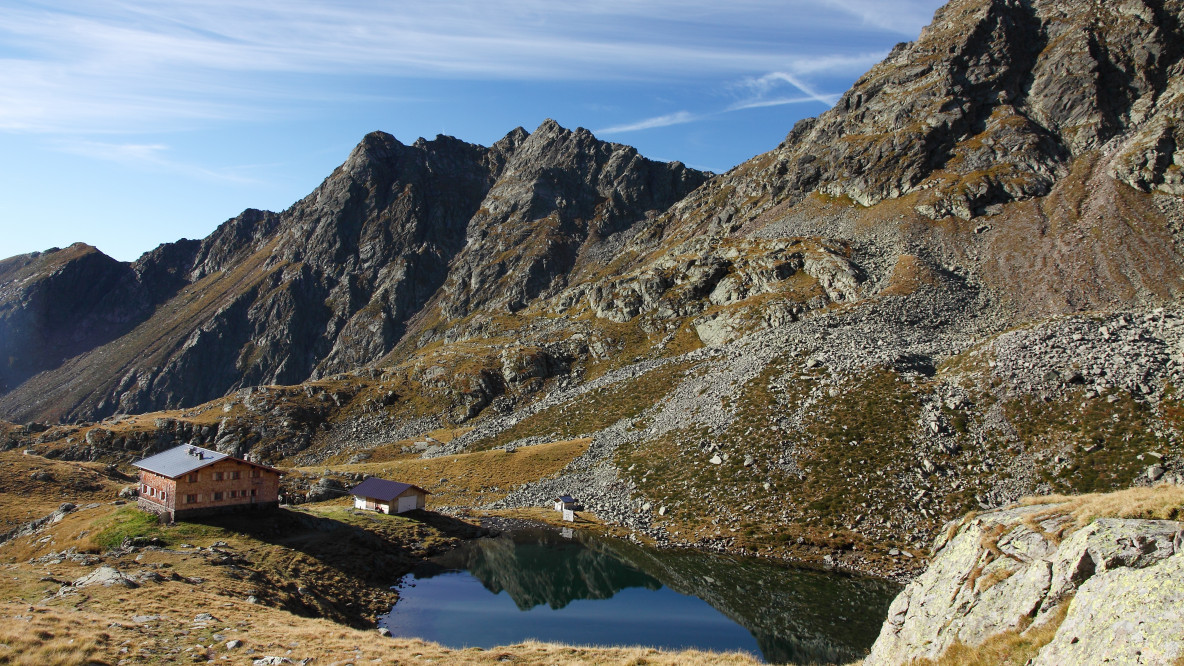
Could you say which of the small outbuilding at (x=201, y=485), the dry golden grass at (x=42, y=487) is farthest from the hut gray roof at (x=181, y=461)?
the dry golden grass at (x=42, y=487)

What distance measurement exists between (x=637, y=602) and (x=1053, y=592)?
36235 mm

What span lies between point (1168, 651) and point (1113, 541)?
3.89 meters

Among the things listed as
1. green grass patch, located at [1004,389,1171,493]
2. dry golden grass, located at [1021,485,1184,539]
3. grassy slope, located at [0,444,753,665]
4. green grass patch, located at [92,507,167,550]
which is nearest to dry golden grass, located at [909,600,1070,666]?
dry golden grass, located at [1021,485,1184,539]

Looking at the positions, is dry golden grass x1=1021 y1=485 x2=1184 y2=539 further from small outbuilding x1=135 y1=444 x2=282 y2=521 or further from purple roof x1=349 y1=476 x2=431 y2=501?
purple roof x1=349 y1=476 x2=431 y2=501

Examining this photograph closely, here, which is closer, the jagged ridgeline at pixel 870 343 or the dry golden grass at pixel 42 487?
the jagged ridgeline at pixel 870 343

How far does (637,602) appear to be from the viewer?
154 feet

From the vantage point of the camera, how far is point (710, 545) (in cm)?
5522

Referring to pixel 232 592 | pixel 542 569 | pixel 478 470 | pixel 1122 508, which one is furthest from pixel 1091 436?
pixel 478 470

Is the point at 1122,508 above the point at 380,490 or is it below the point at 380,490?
above

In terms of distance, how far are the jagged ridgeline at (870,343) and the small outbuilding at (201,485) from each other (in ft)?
95.6

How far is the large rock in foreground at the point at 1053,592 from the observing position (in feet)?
38.6

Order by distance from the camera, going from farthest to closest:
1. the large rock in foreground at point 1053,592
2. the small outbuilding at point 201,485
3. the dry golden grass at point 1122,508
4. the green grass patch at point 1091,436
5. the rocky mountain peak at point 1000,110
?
the rocky mountain peak at point 1000,110 → the small outbuilding at point 201,485 → the green grass patch at point 1091,436 → the dry golden grass at point 1122,508 → the large rock in foreground at point 1053,592

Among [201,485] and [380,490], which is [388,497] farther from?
[201,485]

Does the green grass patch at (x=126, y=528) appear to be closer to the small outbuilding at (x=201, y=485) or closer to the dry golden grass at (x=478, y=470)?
the small outbuilding at (x=201, y=485)
